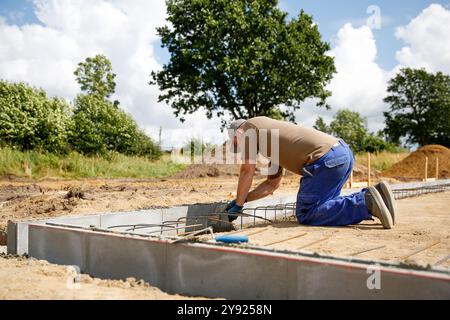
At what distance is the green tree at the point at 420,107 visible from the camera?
43.3 meters

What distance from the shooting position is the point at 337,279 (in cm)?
212

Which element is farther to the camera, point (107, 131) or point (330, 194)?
point (107, 131)

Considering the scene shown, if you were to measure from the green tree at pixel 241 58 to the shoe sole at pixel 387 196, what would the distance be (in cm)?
1587

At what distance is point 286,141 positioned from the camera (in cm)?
425

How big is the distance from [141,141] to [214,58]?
5.60 metres

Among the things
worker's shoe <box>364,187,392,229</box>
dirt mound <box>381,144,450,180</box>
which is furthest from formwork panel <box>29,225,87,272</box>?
dirt mound <box>381,144,450,180</box>

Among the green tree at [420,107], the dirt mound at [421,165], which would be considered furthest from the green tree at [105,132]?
the green tree at [420,107]

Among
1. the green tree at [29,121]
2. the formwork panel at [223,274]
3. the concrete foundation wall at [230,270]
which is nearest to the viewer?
the concrete foundation wall at [230,270]

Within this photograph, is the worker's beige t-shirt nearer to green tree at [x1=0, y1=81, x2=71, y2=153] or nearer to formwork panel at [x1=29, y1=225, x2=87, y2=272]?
formwork panel at [x1=29, y1=225, x2=87, y2=272]

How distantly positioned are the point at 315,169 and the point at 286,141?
379 mm

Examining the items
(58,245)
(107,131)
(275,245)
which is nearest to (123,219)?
(58,245)

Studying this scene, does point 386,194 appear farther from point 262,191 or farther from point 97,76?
point 97,76

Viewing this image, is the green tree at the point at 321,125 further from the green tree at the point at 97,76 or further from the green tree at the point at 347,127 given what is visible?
the green tree at the point at 97,76
